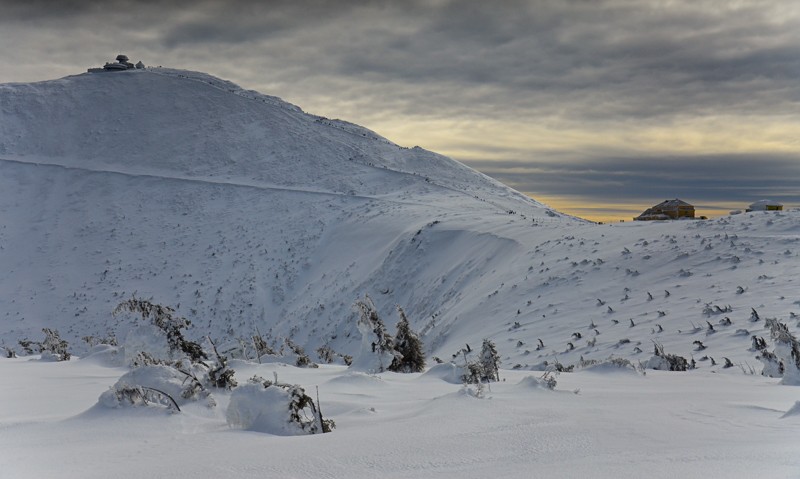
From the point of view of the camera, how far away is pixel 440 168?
2451 inches

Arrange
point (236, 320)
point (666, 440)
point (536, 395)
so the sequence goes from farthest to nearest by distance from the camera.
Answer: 1. point (236, 320)
2. point (536, 395)
3. point (666, 440)

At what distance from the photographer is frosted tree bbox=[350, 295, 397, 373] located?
10820 mm

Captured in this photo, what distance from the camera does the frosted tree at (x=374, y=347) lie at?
10.8 meters

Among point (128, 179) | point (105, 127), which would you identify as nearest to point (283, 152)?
point (128, 179)

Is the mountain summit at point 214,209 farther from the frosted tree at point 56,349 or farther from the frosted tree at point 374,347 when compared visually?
the frosted tree at point 56,349

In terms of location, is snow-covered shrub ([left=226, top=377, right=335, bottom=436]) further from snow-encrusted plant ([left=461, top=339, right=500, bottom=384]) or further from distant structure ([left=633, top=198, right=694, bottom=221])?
distant structure ([left=633, top=198, right=694, bottom=221])

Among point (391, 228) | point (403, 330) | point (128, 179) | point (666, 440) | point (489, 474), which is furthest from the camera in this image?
point (128, 179)

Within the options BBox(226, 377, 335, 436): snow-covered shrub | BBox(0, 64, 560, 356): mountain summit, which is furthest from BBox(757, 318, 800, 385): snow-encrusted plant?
BBox(0, 64, 560, 356): mountain summit

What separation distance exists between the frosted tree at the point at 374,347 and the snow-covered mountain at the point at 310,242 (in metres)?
4.46

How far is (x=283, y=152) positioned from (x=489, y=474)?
60216mm

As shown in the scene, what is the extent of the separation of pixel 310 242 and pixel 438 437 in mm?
39812

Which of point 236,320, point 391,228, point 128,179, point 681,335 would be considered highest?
point 128,179

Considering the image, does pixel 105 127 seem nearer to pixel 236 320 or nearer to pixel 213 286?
pixel 213 286

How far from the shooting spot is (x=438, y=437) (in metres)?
4.19
